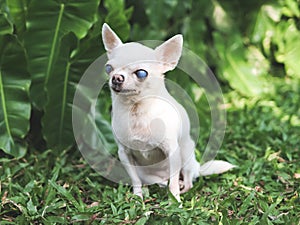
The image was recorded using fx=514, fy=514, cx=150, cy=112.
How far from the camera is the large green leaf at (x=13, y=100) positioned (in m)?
2.84

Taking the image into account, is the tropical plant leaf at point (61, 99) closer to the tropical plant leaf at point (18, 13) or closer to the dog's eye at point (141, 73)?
the tropical plant leaf at point (18, 13)

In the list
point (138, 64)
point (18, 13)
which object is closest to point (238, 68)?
point (18, 13)

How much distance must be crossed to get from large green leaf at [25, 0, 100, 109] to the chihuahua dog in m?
0.74

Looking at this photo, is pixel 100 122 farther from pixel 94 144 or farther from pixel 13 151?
pixel 13 151

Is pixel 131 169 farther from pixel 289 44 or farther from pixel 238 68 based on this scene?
pixel 289 44

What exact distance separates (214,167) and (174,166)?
1.38 feet

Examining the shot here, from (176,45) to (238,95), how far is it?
2105 millimetres

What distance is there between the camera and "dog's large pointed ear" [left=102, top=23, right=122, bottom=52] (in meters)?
2.19

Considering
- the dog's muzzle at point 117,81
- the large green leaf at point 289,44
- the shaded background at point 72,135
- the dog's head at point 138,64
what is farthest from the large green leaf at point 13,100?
the large green leaf at point 289,44

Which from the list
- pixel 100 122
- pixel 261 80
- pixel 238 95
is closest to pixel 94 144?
pixel 100 122

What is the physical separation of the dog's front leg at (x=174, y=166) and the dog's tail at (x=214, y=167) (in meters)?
0.32

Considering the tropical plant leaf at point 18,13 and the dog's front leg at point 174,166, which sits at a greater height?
the tropical plant leaf at point 18,13

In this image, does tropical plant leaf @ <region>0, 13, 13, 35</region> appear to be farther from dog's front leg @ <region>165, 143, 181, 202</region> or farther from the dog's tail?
the dog's tail

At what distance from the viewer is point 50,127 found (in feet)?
9.75
